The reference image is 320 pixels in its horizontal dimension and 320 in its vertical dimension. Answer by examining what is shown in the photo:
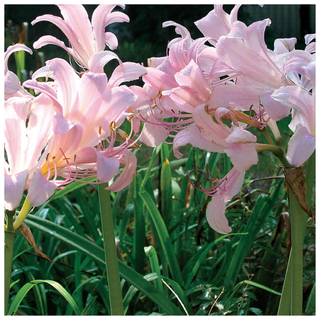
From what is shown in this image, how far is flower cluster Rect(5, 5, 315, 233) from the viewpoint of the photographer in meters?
0.40

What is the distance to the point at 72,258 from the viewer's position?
1300mm

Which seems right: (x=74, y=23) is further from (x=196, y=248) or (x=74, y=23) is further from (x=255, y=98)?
(x=196, y=248)

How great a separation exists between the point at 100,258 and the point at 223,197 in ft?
1.20

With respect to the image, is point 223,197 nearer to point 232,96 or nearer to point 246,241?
point 232,96

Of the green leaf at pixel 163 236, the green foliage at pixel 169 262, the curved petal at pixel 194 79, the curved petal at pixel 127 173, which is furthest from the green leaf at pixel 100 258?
the curved petal at pixel 194 79

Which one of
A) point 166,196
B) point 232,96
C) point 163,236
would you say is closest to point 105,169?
point 232,96

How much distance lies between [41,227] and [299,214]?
22.0 inches

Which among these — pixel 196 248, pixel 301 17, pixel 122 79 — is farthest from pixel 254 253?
pixel 301 17

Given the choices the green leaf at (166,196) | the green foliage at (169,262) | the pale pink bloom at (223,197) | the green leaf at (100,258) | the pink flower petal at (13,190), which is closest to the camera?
the pink flower petal at (13,190)

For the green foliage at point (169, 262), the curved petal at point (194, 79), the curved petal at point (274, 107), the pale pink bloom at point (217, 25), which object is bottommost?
the green foliage at point (169, 262)

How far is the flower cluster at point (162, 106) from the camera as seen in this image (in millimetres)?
400

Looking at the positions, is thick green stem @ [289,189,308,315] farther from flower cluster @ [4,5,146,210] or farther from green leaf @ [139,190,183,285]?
green leaf @ [139,190,183,285]

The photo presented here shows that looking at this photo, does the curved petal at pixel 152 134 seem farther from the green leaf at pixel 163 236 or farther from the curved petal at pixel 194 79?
the green leaf at pixel 163 236

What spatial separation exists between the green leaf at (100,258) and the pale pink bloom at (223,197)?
0.28 metres
